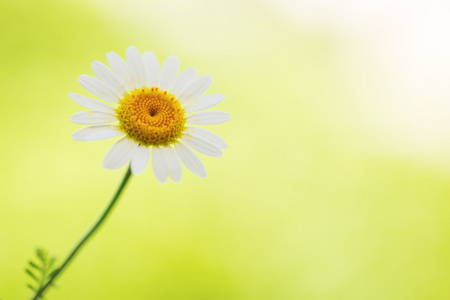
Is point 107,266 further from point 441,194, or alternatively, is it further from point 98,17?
point 441,194

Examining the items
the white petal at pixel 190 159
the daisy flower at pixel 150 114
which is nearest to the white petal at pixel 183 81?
the daisy flower at pixel 150 114

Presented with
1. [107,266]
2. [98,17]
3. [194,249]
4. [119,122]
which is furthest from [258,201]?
[119,122]

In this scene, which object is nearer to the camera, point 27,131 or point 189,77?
point 189,77

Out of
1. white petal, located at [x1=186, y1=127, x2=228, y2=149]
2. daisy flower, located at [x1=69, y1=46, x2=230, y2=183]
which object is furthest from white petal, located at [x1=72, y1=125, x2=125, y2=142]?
white petal, located at [x1=186, y1=127, x2=228, y2=149]

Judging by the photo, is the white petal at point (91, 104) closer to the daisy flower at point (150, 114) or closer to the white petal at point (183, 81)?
the daisy flower at point (150, 114)

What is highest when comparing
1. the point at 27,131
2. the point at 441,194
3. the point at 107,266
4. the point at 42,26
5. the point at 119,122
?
the point at 441,194

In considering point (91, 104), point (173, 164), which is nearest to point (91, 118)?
point (91, 104)
